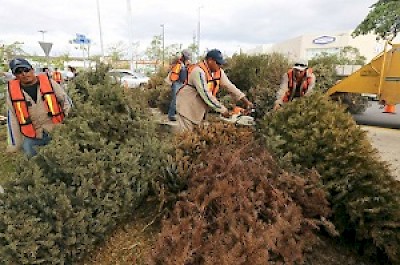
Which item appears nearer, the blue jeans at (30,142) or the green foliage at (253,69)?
the blue jeans at (30,142)

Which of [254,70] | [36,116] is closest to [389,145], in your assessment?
[254,70]

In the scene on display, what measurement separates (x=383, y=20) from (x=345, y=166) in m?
20.0

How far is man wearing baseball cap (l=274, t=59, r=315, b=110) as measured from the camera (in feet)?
13.8

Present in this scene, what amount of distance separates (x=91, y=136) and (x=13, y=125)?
1.07m

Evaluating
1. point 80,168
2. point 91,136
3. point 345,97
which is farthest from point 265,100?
point 345,97

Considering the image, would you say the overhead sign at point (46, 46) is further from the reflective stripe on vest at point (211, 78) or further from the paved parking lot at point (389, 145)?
the paved parking lot at point (389, 145)

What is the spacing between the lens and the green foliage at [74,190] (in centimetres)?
197

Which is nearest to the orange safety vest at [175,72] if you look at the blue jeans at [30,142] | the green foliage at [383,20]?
the blue jeans at [30,142]

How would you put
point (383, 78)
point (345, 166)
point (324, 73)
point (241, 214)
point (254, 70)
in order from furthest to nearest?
point (324, 73) → point (254, 70) → point (383, 78) → point (345, 166) → point (241, 214)

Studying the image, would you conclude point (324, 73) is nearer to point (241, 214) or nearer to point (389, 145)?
point (389, 145)

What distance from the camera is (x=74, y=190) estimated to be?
232 centimetres

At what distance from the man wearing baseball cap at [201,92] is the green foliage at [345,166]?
74 cm

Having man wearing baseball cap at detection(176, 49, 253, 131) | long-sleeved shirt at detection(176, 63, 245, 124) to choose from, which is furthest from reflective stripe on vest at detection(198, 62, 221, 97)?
long-sleeved shirt at detection(176, 63, 245, 124)

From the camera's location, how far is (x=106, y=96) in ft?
11.3
